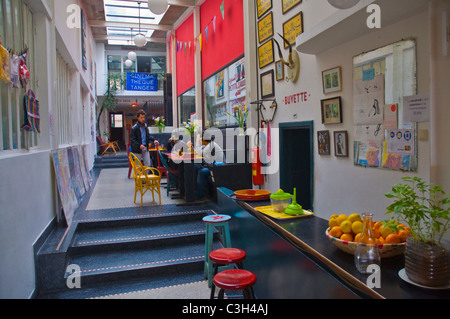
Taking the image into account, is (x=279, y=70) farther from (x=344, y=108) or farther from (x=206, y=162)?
(x=206, y=162)

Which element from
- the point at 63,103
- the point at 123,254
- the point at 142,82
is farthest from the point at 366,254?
the point at 142,82

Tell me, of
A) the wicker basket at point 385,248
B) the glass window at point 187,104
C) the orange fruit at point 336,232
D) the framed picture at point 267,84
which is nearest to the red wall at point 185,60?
the glass window at point 187,104

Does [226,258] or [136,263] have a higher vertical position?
[226,258]

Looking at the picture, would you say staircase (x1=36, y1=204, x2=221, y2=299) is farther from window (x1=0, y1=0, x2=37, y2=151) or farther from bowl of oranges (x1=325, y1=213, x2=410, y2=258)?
bowl of oranges (x1=325, y1=213, x2=410, y2=258)

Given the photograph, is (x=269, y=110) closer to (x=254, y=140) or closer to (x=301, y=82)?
(x=254, y=140)

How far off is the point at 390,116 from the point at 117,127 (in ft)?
65.9

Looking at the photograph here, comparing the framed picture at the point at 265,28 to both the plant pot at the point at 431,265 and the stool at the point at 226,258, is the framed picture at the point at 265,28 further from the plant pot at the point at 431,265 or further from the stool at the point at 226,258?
the plant pot at the point at 431,265

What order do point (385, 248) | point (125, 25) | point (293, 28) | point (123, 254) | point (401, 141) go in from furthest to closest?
point (125, 25), point (293, 28), point (123, 254), point (401, 141), point (385, 248)

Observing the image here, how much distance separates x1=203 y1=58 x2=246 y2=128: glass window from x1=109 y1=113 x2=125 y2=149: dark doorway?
1329 cm

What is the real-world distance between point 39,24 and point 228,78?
4.07 meters

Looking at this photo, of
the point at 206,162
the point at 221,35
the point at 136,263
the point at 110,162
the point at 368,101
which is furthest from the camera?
the point at 110,162

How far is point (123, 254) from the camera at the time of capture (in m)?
3.94

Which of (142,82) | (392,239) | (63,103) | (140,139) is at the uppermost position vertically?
(142,82)
